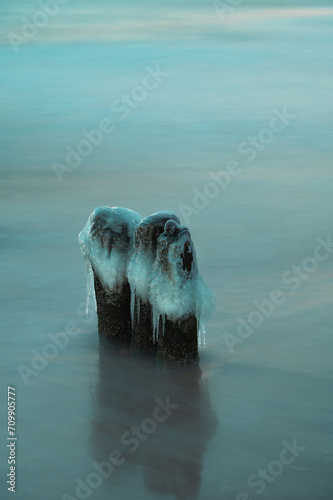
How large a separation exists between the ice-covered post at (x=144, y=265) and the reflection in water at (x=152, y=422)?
1.06 ft

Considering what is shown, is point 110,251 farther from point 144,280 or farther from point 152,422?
point 152,422

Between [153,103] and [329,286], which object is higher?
[153,103]

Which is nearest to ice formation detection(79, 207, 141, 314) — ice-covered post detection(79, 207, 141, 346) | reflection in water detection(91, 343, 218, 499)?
ice-covered post detection(79, 207, 141, 346)

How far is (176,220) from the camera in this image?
5.96 m

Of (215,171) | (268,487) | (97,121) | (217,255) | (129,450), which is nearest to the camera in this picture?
(268,487)

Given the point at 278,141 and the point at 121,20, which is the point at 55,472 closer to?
the point at 278,141

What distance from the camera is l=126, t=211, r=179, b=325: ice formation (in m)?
5.88

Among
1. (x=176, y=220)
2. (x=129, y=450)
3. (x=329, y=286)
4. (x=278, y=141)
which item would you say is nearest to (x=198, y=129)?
(x=278, y=141)

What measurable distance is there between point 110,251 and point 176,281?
56 centimetres

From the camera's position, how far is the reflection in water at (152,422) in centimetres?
515

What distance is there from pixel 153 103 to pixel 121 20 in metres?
11.6

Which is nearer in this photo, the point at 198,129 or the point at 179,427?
the point at 179,427

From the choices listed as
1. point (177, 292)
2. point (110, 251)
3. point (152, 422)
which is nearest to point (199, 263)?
point (110, 251)

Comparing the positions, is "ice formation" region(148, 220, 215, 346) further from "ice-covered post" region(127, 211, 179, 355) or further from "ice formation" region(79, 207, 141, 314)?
"ice formation" region(79, 207, 141, 314)
